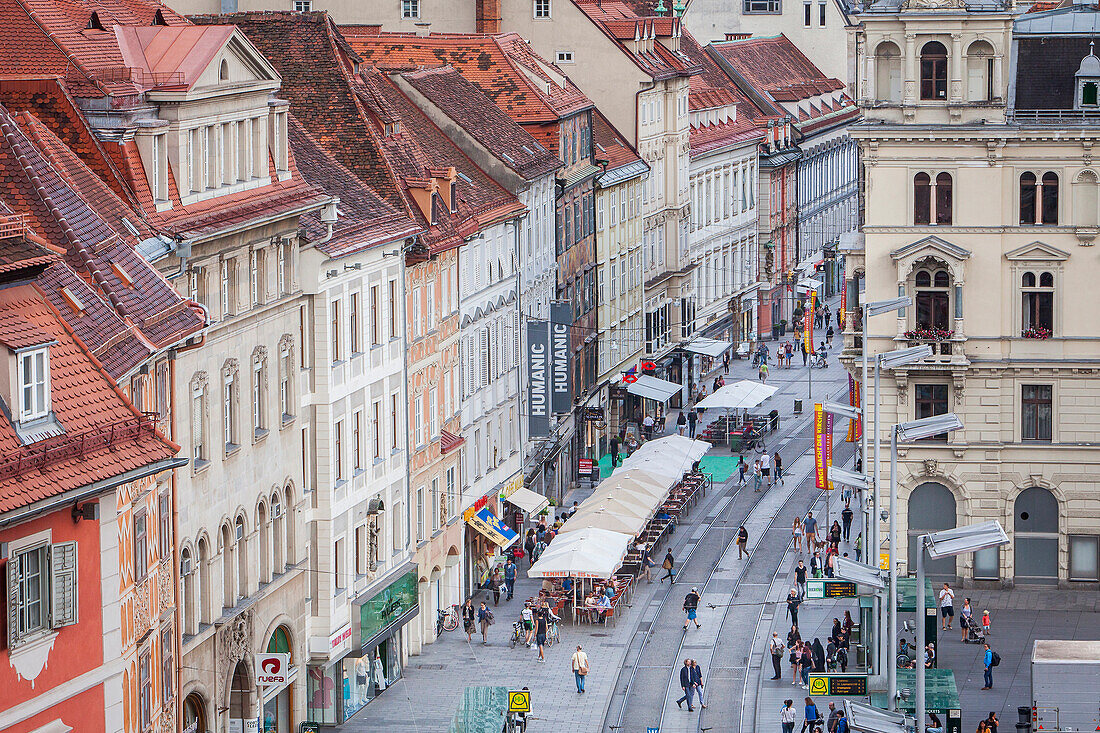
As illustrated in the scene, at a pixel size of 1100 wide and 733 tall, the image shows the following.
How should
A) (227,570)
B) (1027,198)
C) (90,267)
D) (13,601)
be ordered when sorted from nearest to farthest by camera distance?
(13,601), (90,267), (227,570), (1027,198)

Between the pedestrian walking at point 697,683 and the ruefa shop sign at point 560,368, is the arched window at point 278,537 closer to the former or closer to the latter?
the pedestrian walking at point 697,683

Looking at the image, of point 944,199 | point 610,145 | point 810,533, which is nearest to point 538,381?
point 810,533

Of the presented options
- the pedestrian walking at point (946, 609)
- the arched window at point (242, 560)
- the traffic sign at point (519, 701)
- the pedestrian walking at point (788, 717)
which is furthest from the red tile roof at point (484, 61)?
the traffic sign at point (519, 701)

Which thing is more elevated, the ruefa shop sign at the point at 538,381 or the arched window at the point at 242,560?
the ruefa shop sign at the point at 538,381

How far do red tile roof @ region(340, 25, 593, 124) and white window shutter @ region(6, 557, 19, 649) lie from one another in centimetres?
6576

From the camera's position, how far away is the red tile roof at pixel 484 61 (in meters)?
99.2

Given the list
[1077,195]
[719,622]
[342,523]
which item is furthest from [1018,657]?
[342,523]

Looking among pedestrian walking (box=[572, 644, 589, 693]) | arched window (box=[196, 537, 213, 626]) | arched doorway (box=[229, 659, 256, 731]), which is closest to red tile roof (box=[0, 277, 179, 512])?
arched window (box=[196, 537, 213, 626])

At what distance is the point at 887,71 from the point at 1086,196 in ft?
26.3

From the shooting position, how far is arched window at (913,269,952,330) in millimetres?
79062

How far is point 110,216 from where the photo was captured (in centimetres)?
4788

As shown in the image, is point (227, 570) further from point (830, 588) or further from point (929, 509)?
point (929, 509)

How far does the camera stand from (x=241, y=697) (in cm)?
5753

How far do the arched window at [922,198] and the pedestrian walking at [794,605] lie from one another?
13.5 meters
